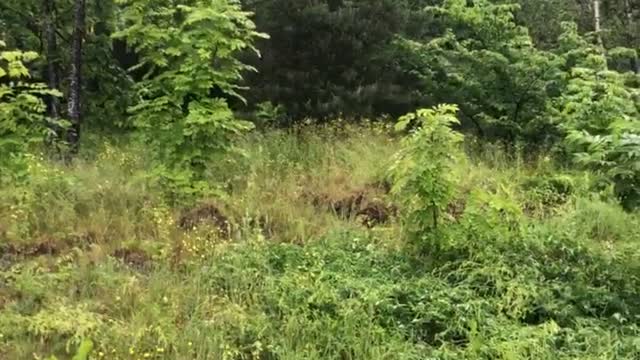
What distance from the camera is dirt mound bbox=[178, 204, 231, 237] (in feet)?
21.6

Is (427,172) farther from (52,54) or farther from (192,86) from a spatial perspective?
(52,54)

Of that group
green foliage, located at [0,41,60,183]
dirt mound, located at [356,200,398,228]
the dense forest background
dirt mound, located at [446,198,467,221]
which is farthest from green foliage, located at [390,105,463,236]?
green foliage, located at [0,41,60,183]

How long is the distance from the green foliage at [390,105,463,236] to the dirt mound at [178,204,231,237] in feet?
5.15

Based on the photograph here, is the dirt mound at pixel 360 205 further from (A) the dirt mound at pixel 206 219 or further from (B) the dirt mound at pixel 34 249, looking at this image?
(B) the dirt mound at pixel 34 249

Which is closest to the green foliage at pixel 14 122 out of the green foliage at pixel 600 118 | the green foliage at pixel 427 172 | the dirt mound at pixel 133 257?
the dirt mound at pixel 133 257

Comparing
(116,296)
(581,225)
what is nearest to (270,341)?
(116,296)

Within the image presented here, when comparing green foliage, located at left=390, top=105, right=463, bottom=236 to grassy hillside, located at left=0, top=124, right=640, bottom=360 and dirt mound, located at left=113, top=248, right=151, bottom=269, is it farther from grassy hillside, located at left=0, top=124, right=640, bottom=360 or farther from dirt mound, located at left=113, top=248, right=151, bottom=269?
dirt mound, located at left=113, top=248, right=151, bottom=269

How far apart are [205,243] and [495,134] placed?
19.9 ft

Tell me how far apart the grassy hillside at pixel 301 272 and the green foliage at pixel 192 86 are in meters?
0.41

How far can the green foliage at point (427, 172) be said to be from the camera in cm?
591

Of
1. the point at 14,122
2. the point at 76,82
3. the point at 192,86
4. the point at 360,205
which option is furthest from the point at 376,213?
the point at 76,82

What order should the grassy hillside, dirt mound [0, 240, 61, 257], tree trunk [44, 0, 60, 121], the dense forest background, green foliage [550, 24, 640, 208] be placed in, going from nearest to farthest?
the grassy hillside
the dense forest background
green foliage [550, 24, 640, 208]
dirt mound [0, 240, 61, 257]
tree trunk [44, 0, 60, 121]

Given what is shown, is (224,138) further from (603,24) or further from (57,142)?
(603,24)

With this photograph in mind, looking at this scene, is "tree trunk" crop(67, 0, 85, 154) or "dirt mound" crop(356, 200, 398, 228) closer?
"dirt mound" crop(356, 200, 398, 228)
